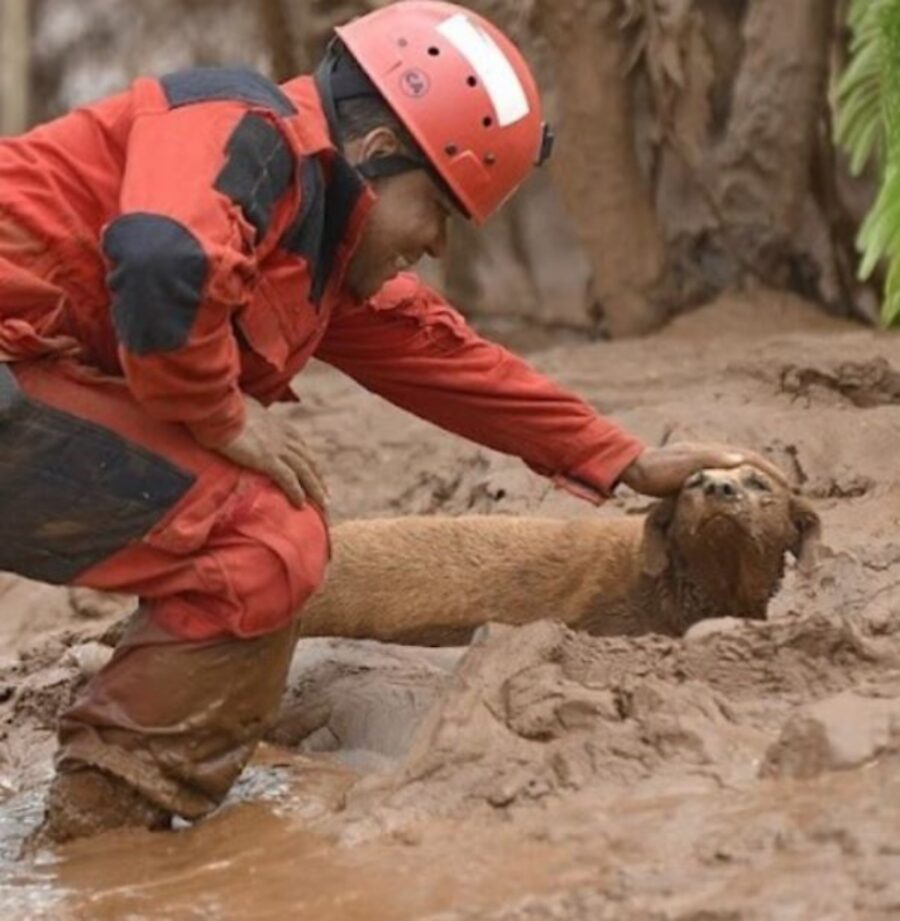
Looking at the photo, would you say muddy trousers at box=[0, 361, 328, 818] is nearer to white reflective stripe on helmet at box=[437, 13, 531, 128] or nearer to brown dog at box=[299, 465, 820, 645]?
white reflective stripe on helmet at box=[437, 13, 531, 128]

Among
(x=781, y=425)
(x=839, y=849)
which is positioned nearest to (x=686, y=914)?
(x=839, y=849)

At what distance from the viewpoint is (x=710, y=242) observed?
30.4ft

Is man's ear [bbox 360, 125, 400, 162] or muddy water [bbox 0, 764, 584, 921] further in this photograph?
man's ear [bbox 360, 125, 400, 162]

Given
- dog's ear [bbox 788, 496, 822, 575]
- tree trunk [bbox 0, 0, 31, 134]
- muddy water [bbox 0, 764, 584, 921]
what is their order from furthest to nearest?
1. tree trunk [bbox 0, 0, 31, 134]
2. dog's ear [bbox 788, 496, 822, 575]
3. muddy water [bbox 0, 764, 584, 921]

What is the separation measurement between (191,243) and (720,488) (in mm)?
1469

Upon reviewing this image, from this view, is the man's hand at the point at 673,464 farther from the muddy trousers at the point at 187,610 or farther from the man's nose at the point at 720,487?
the muddy trousers at the point at 187,610

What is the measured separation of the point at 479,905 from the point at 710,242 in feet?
20.6

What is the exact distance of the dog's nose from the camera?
4633 millimetres

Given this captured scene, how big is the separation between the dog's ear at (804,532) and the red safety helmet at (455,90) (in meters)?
1.21

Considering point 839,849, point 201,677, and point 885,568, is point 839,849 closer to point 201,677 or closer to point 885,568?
point 201,677

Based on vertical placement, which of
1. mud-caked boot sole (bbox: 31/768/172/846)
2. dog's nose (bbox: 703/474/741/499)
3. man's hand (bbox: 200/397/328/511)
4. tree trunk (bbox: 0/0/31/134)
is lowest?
tree trunk (bbox: 0/0/31/134)

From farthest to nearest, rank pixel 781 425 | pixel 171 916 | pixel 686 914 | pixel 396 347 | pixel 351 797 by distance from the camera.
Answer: pixel 781 425 → pixel 396 347 → pixel 351 797 → pixel 171 916 → pixel 686 914

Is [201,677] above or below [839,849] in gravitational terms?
below

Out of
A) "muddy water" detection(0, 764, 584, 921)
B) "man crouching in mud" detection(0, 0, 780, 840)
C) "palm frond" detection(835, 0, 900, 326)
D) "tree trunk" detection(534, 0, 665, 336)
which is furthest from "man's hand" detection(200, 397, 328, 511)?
"tree trunk" detection(534, 0, 665, 336)
